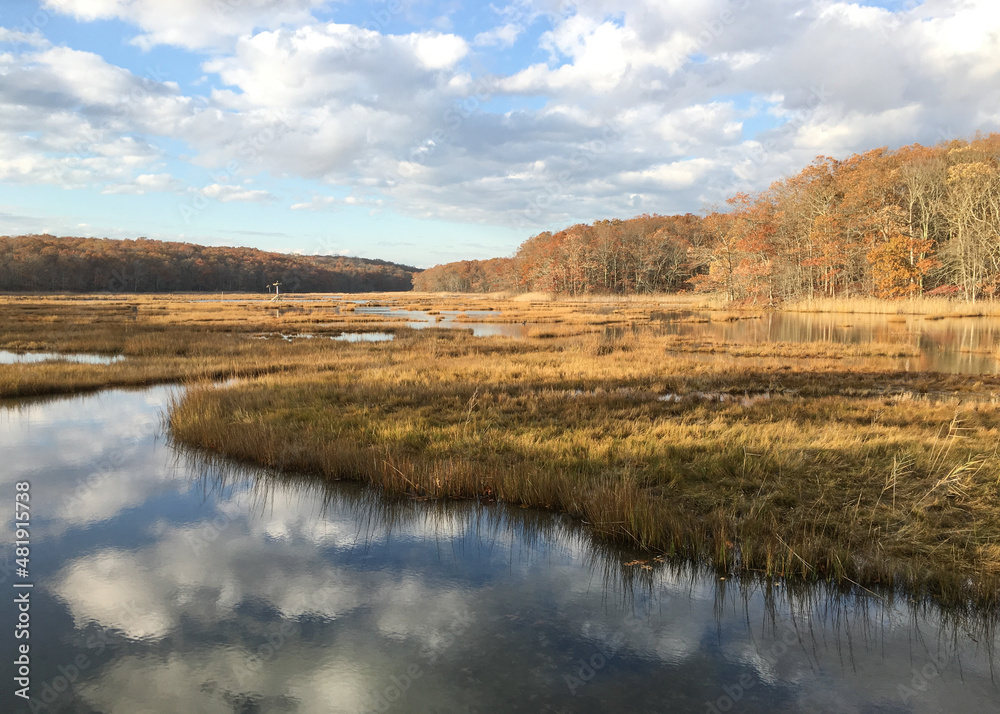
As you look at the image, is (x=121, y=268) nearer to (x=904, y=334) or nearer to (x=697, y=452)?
(x=904, y=334)

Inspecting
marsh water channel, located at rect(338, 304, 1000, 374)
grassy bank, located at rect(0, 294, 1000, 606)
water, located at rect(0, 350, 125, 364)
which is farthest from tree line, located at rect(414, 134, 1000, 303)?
water, located at rect(0, 350, 125, 364)

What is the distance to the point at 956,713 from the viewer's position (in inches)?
164

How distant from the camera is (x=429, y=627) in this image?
525 cm

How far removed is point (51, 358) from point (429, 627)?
23596 millimetres

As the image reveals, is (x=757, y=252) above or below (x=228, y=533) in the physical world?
above

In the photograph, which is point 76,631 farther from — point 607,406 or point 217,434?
point 607,406

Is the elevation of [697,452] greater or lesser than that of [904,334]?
lesser

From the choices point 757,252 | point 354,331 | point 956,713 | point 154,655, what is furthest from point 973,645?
point 757,252

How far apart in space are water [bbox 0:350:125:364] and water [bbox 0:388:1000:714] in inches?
695

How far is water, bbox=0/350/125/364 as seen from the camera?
21.8 m

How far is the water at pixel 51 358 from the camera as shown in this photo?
857 inches

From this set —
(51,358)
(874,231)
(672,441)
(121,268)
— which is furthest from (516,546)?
(121,268)

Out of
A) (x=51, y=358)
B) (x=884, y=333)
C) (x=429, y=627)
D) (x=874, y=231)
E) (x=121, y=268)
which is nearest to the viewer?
(x=429, y=627)

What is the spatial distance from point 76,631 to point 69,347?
25.8 meters
